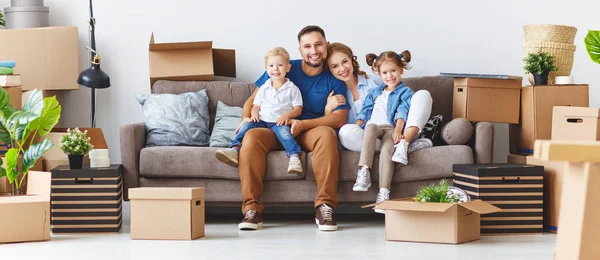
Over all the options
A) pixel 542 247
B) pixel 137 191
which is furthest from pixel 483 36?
pixel 137 191

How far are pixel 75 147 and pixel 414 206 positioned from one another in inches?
69.8

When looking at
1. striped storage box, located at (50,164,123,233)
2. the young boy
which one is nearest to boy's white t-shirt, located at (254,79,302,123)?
the young boy

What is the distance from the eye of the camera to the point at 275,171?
13.4 feet

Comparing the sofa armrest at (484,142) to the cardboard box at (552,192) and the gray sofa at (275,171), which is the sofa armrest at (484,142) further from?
the cardboard box at (552,192)

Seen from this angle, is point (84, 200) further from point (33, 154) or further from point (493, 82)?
point (493, 82)

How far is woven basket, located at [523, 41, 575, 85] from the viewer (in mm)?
4406

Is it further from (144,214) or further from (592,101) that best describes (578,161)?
(592,101)

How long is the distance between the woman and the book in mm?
1704

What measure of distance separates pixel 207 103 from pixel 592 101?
93.9 inches

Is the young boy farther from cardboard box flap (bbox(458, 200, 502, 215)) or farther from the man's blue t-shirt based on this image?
cardboard box flap (bbox(458, 200, 502, 215))

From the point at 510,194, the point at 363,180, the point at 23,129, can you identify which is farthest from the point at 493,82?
the point at 23,129

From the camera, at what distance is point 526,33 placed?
4.52 meters

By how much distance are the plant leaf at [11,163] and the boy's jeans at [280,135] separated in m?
1.09

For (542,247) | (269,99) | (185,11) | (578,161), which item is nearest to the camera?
(578,161)
